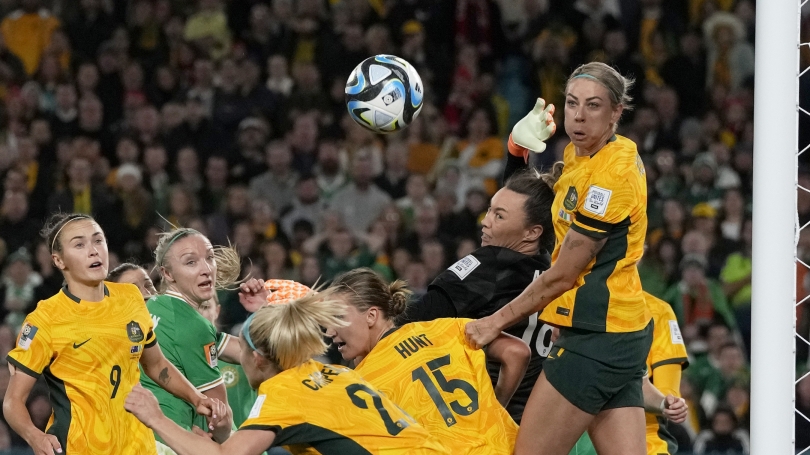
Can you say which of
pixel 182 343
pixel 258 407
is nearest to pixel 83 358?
pixel 182 343

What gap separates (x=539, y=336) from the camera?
486 cm

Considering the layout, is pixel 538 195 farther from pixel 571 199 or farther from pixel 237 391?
pixel 237 391

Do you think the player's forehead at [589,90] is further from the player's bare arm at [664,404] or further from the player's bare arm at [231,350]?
the player's bare arm at [231,350]

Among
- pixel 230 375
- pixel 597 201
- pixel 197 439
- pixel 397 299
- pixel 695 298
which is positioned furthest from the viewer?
pixel 695 298

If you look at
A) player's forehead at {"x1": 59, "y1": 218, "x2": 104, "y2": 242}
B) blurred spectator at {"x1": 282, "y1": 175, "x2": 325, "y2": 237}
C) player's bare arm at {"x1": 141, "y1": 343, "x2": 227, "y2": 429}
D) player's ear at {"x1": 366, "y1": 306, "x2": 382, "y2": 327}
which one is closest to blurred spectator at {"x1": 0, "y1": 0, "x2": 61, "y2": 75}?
blurred spectator at {"x1": 282, "y1": 175, "x2": 325, "y2": 237}

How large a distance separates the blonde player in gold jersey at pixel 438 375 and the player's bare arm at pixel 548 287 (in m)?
0.07

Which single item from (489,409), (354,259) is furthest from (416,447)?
(354,259)

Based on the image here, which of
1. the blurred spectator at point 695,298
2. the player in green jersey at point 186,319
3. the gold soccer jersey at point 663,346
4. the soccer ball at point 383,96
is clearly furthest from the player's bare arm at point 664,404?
the blurred spectator at point 695,298

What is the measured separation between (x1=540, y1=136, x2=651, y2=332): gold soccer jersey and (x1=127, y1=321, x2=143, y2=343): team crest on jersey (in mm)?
1784

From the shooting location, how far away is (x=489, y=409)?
4.11 m

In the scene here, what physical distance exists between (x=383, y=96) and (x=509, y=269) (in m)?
1.28

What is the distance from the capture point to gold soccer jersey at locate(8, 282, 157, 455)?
4746 mm

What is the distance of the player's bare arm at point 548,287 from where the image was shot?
13.4 feet

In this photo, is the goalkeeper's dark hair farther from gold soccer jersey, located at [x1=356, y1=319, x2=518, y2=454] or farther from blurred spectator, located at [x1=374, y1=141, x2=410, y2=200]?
blurred spectator, located at [x1=374, y1=141, x2=410, y2=200]
